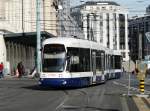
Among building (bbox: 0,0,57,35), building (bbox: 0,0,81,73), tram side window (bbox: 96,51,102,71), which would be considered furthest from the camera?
building (bbox: 0,0,57,35)

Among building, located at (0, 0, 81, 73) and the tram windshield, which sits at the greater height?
building, located at (0, 0, 81, 73)

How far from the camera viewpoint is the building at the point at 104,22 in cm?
9118

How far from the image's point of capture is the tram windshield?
110 ft

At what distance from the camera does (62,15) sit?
4385 inches

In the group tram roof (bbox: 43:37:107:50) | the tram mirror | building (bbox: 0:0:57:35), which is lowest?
the tram mirror

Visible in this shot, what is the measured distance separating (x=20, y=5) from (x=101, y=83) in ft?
116

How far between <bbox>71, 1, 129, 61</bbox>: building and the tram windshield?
47.3 metres

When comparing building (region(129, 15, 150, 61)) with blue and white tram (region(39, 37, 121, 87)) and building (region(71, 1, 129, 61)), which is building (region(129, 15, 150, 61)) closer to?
building (region(71, 1, 129, 61))

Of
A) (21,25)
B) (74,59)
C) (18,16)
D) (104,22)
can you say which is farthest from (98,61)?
(104,22)

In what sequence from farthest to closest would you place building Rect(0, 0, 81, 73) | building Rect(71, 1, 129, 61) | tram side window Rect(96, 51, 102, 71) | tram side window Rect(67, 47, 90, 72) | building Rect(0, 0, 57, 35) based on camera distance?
building Rect(71, 1, 129, 61), building Rect(0, 0, 57, 35), building Rect(0, 0, 81, 73), tram side window Rect(96, 51, 102, 71), tram side window Rect(67, 47, 90, 72)

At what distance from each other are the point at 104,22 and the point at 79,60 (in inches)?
3283

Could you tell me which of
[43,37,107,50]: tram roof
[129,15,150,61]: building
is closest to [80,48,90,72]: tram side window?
[43,37,107,50]: tram roof

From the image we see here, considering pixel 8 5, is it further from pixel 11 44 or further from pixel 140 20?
pixel 140 20

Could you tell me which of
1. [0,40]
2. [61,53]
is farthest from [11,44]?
[61,53]
